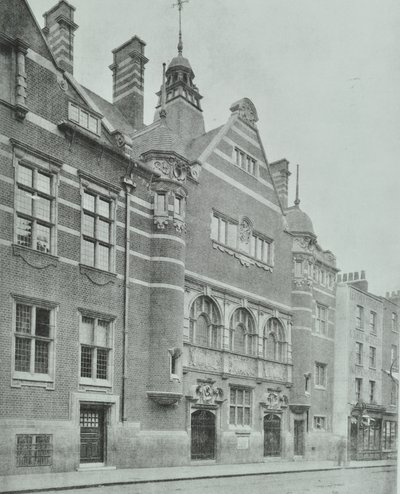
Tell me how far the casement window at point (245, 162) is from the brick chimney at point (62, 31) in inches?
285

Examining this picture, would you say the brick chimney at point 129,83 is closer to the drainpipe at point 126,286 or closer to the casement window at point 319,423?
the drainpipe at point 126,286

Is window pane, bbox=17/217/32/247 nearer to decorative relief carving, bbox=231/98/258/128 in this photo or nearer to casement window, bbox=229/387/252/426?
casement window, bbox=229/387/252/426

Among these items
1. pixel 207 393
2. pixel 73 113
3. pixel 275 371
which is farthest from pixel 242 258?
pixel 73 113

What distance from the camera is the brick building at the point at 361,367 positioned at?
25.8 meters

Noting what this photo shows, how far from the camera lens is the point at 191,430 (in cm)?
1973

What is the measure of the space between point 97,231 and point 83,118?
121 inches

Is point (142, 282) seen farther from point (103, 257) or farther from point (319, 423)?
point (319, 423)

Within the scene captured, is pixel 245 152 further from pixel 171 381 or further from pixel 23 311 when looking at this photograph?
pixel 23 311

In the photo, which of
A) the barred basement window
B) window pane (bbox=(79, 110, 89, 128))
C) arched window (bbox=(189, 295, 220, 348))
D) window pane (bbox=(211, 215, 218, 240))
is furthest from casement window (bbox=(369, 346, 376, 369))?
window pane (bbox=(79, 110, 89, 128))

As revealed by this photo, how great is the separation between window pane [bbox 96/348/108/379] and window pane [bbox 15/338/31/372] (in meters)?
2.63

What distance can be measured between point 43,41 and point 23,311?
21.5ft

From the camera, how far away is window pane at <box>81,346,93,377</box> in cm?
1627

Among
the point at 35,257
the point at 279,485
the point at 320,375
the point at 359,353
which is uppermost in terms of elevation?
the point at 35,257

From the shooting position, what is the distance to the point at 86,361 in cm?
1636
